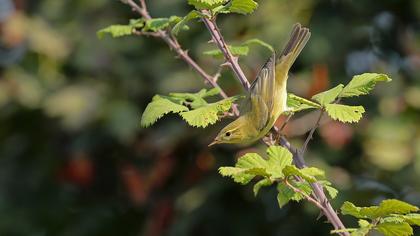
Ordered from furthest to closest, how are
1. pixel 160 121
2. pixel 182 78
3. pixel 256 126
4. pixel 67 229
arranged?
1. pixel 67 229
2. pixel 160 121
3. pixel 182 78
4. pixel 256 126

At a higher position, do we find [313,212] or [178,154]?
[178,154]

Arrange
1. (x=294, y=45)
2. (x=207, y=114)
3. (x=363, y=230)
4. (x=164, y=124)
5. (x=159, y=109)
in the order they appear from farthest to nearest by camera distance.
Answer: (x=164, y=124)
(x=294, y=45)
(x=159, y=109)
(x=207, y=114)
(x=363, y=230)

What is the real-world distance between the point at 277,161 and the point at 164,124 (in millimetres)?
4048

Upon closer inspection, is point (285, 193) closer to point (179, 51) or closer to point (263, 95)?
point (263, 95)

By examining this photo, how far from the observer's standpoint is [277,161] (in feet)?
7.16

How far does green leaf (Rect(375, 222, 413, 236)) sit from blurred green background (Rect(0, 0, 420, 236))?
10.5 ft

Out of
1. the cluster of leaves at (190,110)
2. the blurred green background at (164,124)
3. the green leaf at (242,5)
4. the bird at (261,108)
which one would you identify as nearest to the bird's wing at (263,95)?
the bird at (261,108)

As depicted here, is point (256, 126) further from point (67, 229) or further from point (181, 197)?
point (67, 229)

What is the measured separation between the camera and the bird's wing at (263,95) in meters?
2.73

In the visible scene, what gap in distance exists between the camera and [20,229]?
6.95 meters

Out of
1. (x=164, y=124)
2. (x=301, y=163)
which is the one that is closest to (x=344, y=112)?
(x=301, y=163)

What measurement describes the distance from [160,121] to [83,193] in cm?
114

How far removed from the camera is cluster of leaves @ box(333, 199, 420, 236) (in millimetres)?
2111

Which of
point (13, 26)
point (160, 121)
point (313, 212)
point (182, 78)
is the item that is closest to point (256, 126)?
point (313, 212)
